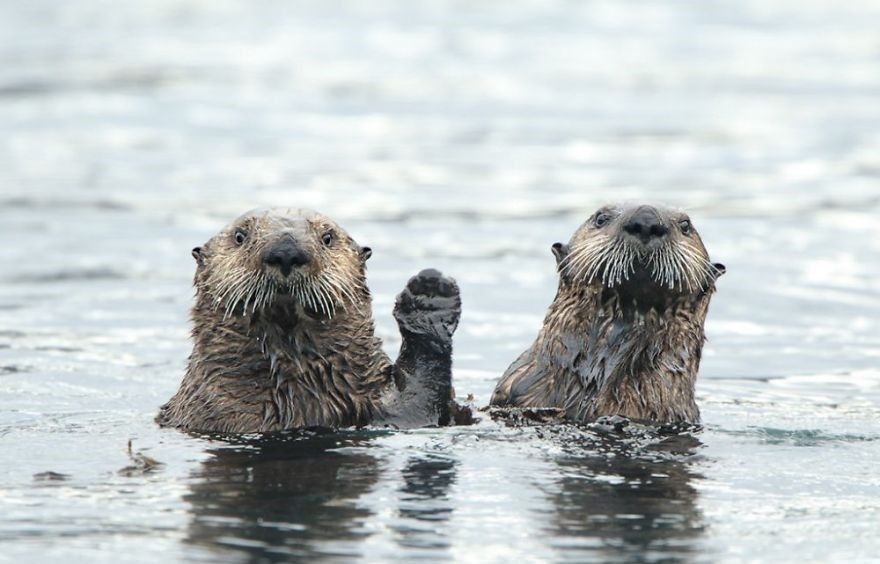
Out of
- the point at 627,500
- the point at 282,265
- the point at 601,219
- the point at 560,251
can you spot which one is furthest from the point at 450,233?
the point at 627,500

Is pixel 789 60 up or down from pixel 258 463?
up

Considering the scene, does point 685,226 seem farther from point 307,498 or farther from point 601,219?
point 307,498

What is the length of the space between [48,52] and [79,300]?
14.5m

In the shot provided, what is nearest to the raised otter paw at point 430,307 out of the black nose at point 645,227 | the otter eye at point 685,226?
the black nose at point 645,227

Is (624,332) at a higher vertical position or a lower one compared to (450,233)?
lower

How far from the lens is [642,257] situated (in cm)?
870

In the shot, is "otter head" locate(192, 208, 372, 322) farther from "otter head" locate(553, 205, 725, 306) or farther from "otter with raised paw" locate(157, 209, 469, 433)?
"otter head" locate(553, 205, 725, 306)

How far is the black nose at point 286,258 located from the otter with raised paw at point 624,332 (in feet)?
5.48

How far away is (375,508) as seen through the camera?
731 centimetres

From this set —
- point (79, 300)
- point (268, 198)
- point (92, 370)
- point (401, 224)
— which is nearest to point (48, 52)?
point (268, 198)

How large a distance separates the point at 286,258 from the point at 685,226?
2319 millimetres

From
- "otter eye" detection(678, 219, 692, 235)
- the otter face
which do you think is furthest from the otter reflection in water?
"otter eye" detection(678, 219, 692, 235)

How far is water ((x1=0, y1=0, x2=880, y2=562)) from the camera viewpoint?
725cm

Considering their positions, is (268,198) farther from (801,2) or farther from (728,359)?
(801,2)
